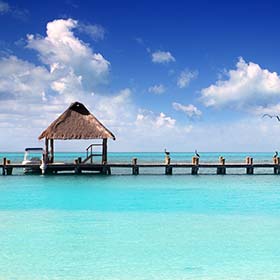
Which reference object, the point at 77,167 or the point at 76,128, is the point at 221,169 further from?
the point at 76,128

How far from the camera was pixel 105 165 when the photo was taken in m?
36.8

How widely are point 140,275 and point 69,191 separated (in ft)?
52.1

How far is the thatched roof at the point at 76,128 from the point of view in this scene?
36656 millimetres

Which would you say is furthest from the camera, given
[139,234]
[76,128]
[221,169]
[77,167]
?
[221,169]

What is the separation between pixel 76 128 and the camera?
3691 cm

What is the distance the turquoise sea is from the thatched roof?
870 cm

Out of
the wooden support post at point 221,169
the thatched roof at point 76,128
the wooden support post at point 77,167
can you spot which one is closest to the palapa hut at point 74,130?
the thatched roof at point 76,128

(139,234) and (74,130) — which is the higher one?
(74,130)

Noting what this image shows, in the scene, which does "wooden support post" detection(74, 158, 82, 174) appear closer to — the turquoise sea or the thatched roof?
the thatched roof

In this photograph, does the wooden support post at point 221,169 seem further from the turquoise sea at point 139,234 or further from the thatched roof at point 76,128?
the turquoise sea at point 139,234

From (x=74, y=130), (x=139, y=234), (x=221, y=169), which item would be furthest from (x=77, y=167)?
(x=139, y=234)

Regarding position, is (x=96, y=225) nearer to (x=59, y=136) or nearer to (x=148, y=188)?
(x=148, y=188)

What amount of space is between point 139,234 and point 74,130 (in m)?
21.6

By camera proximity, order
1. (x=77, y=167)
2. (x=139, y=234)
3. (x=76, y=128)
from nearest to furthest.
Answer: (x=139, y=234), (x=77, y=167), (x=76, y=128)
